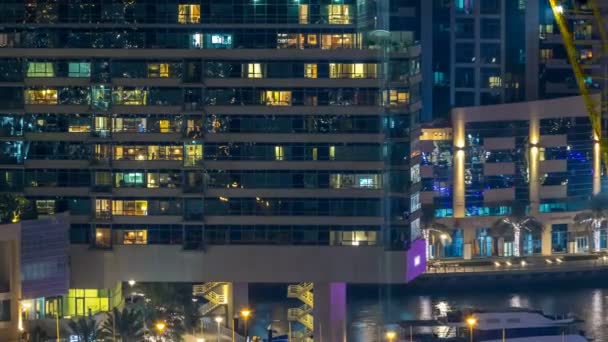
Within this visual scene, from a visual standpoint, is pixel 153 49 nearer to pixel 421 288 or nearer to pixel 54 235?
pixel 54 235

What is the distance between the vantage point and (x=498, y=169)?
253 feet

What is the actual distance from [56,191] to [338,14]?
6.92 meters

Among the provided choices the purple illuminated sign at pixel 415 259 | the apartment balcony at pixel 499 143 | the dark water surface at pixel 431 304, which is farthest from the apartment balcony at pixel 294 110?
the apartment balcony at pixel 499 143

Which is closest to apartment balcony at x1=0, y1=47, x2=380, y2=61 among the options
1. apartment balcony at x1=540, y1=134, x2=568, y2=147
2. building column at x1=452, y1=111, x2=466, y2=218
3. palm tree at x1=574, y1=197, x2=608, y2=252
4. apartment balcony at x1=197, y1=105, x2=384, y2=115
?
apartment balcony at x1=197, y1=105, x2=384, y2=115

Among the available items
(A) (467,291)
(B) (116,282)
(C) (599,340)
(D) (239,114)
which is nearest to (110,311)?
(B) (116,282)

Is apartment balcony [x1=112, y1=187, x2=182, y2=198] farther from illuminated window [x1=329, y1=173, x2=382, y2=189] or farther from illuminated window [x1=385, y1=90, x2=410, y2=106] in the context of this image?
illuminated window [x1=385, y1=90, x2=410, y2=106]

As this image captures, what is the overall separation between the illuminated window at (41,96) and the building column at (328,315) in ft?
22.0

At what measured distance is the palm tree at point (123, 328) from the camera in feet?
184

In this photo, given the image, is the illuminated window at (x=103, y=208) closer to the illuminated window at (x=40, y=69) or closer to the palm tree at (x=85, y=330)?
the illuminated window at (x=40, y=69)

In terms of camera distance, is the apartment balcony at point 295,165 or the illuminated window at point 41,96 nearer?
the apartment balcony at point 295,165

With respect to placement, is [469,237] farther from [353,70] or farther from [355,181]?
[353,70]

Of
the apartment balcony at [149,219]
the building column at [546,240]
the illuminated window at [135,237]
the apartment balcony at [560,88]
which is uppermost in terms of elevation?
the apartment balcony at [560,88]

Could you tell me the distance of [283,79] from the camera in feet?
194

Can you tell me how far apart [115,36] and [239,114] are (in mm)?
3042
